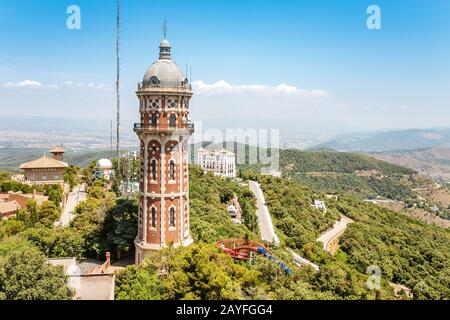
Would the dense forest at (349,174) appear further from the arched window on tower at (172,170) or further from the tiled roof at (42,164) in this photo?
the arched window on tower at (172,170)

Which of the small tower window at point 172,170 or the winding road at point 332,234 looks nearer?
the small tower window at point 172,170

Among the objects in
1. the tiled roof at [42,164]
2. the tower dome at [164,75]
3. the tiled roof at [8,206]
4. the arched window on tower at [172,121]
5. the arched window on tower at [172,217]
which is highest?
the tower dome at [164,75]

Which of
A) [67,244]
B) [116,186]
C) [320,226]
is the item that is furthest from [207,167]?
[67,244]

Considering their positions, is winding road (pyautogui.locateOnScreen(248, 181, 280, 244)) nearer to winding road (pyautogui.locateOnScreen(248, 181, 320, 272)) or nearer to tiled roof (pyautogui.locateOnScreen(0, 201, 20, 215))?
winding road (pyautogui.locateOnScreen(248, 181, 320, 272))

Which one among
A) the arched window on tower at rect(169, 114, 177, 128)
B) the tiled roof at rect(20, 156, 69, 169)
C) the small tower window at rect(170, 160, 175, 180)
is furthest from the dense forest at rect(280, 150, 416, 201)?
the arched window on tower at rect(169, 114, 177, 128)

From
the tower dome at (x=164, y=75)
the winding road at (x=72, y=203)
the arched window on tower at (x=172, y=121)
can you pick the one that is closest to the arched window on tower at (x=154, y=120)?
the arched window on tower at (x=172, y=121)

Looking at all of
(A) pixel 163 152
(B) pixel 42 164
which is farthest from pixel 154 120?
(B) pixel 42 164

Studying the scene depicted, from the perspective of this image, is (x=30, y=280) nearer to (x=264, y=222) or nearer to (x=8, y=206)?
(x=8, y=206)
